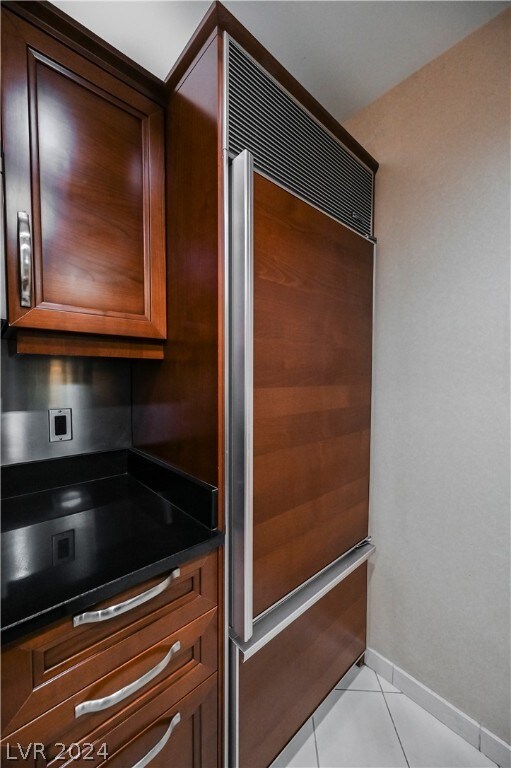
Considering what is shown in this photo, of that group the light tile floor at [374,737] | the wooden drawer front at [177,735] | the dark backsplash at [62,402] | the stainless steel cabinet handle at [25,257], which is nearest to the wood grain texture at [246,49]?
the stainless steel cabinet handle at [25,257]

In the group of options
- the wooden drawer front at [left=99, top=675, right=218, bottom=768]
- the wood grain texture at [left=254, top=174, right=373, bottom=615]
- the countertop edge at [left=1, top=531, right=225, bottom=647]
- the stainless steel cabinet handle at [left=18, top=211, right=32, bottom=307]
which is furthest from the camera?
the wood grain texture at [left=254, top=174, right=373, bottom=615]

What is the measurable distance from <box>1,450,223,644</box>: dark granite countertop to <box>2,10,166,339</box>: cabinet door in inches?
22.5

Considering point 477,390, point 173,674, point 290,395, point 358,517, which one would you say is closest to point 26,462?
point 173,674

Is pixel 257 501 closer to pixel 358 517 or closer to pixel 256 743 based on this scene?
pixel 358 517

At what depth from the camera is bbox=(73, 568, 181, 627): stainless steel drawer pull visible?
649 mm

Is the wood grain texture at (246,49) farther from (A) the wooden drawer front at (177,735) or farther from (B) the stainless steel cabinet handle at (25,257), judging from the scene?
(A) the wooden drawer front at (177,735)

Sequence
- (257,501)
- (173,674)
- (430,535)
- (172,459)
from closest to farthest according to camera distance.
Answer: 1. (173,674)
2. (257,501)
3. (172,459)
4. (430,535)

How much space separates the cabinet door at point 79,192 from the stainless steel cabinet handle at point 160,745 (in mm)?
1049

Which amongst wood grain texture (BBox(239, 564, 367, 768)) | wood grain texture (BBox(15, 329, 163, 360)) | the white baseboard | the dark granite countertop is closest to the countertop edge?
the dark granite countertop

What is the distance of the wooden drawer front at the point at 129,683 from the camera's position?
624 millimetres

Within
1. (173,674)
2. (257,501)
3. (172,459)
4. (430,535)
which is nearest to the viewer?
(173,674)

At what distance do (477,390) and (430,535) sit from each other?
0.62 meters

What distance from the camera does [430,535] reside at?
132cm

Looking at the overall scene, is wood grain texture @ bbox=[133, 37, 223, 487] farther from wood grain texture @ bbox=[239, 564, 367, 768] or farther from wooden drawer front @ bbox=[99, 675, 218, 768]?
wood grain texture @ bbox=[239, 564, 367, 768]
